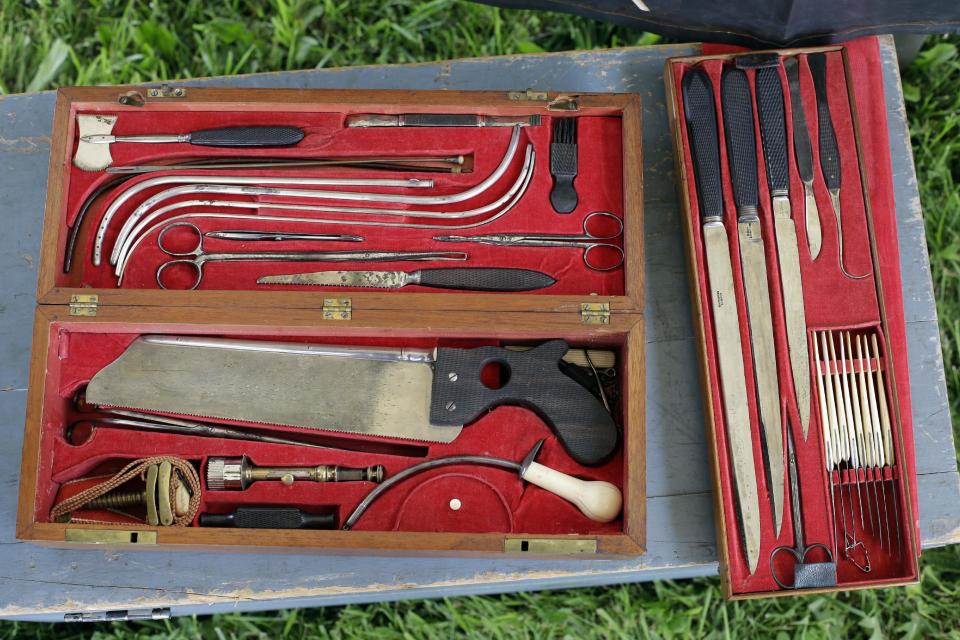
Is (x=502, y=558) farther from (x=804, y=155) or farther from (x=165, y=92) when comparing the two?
(x=165, y=92)

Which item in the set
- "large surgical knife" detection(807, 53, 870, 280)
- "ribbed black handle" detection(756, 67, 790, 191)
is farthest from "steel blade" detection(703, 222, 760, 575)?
"large surgical knife" detection(807, 53, 870, 280)

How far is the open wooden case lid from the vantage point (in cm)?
281

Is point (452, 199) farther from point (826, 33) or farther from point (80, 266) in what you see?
point (826, 33)

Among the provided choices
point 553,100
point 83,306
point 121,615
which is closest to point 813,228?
point 553,100

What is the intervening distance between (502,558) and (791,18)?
6.65 ft

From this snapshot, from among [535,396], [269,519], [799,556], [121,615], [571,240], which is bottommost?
[121,615]

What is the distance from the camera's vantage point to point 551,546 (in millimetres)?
2590

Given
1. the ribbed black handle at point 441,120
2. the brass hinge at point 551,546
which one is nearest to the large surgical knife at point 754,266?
the brass hinge at point 551,546

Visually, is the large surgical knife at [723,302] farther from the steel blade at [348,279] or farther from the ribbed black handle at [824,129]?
the steel blade at [348,279]

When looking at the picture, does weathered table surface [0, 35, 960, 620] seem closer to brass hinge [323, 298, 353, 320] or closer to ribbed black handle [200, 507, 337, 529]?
ribbed black handle [200, 507, 337, 529]

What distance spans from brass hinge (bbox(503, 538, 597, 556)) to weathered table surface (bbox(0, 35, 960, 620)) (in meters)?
0.36

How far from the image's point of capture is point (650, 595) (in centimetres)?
340

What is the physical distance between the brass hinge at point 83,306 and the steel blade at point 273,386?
7.1 inches

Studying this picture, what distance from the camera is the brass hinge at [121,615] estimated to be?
2928 millimetres
